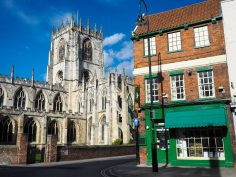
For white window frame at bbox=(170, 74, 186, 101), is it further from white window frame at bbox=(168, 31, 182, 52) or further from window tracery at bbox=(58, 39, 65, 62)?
window tracery at bbox=(58, 39, 65, 62)

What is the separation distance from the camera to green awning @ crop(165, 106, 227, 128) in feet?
51.3

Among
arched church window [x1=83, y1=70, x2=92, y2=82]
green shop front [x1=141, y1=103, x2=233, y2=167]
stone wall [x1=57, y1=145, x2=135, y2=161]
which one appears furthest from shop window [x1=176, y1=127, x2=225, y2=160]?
arched church window [x1=83, y1=70, x2=92, y2=82]

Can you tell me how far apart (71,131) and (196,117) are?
37.9 m

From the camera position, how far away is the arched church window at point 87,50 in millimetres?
70056

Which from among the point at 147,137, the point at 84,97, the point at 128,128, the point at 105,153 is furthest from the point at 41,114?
the point at 147,137

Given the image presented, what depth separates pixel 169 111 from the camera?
17781 mm

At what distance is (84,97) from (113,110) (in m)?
11.4

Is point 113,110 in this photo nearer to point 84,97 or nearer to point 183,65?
point 84,97

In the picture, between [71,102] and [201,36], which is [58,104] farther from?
[201,36]

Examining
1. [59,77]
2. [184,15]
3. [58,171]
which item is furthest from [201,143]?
[59,77]

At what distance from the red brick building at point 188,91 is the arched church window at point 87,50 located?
51.2 metres

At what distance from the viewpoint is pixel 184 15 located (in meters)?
19.8

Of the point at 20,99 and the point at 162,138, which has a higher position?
the point at 20,99

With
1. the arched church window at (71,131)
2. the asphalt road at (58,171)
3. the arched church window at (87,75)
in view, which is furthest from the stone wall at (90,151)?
the arched church window at (87,75)
